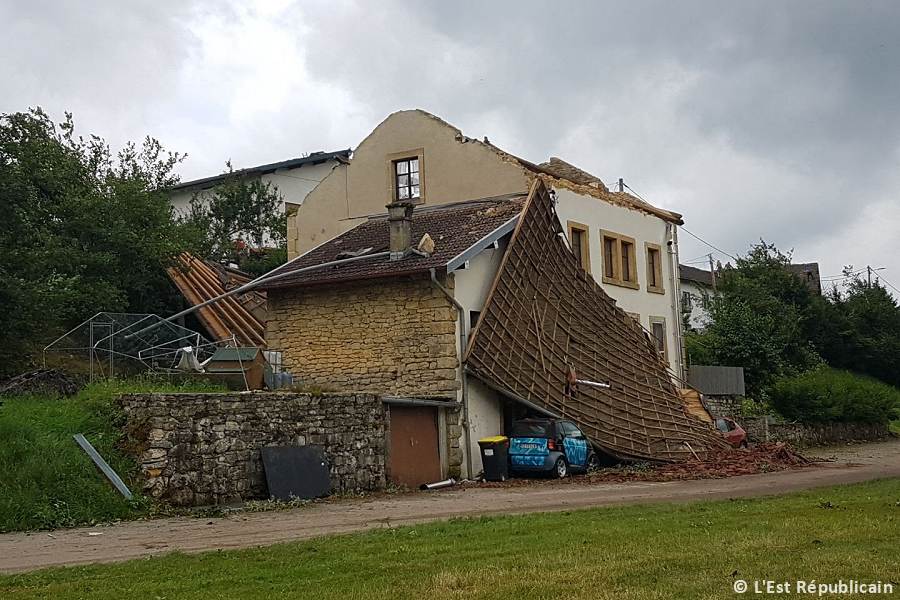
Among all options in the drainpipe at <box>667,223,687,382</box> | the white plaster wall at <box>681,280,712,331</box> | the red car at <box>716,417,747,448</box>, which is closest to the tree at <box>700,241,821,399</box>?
the drainpipe at <box>667,223,687,382</box>

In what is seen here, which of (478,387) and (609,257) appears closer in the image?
(478,387)

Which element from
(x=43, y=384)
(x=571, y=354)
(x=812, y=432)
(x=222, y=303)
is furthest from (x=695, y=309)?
(x=43, y=384)

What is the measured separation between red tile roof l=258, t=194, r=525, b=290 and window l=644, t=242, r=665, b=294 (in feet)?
30.2

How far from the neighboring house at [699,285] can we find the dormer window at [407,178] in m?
26.5

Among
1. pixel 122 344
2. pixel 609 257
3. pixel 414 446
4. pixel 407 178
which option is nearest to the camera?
pixel 414 446

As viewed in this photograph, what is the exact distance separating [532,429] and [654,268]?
51.4 ft

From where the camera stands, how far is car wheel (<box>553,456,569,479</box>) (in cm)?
2416

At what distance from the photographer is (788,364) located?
4725cm

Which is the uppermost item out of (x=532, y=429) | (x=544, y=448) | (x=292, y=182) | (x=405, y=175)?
(x=292, y=182)

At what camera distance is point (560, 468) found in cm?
2430

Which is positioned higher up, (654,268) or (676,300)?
(654,268)

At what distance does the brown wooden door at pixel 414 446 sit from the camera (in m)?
23.0

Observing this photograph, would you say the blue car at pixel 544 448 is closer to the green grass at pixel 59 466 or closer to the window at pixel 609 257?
the green grass at pixel 59 466

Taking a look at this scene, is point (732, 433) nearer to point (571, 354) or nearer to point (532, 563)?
point (571, 354)
